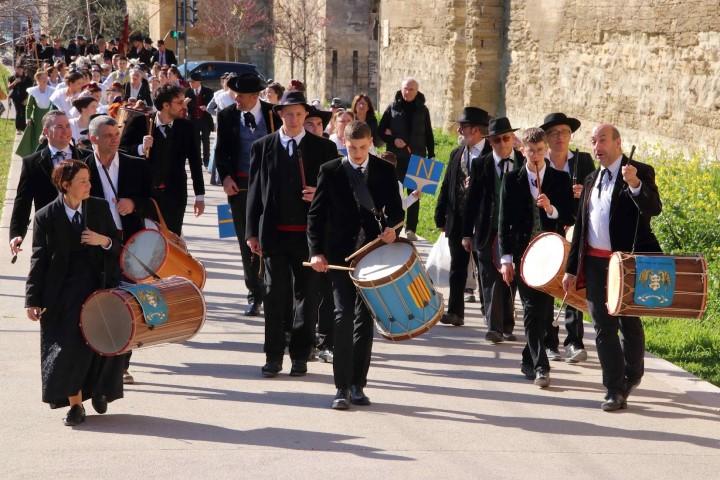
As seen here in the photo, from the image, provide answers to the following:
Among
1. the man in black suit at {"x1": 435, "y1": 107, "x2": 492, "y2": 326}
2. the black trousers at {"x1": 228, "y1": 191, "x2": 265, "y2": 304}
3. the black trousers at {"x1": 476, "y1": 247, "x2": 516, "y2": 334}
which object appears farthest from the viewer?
the black trousers at {"x1": 228, "y1": 191, "x2": 265, "y2": 304}

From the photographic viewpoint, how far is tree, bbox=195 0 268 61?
49.8m

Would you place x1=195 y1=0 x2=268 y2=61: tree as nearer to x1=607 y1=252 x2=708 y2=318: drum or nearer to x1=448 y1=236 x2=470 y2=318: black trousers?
x1=448 y1=236 x2=470 y2=318: black trousers

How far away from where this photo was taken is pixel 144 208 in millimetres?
9102

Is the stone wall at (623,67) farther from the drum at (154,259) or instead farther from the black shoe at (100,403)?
the black shoe at (100,403)

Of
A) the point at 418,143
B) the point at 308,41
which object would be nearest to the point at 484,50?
the point at 418,143

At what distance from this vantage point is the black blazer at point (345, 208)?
8.36 meters

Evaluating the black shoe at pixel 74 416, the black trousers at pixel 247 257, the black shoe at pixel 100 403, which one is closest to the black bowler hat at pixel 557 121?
the black trousers at pixel 247 257

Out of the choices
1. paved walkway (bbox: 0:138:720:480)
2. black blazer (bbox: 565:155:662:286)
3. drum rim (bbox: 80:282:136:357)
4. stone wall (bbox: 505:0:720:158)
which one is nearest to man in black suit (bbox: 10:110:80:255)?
paved walkway (bbox: 0:138:720:480)

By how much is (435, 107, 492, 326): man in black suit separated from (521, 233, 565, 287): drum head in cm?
219

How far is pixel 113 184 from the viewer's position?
9000 mm

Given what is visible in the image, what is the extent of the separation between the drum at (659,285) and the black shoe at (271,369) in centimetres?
243

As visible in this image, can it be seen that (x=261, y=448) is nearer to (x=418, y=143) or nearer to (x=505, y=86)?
(x=418, y=143)

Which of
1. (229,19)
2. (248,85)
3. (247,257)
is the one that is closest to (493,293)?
(247,257)

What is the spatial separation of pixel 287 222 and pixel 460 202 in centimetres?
237
